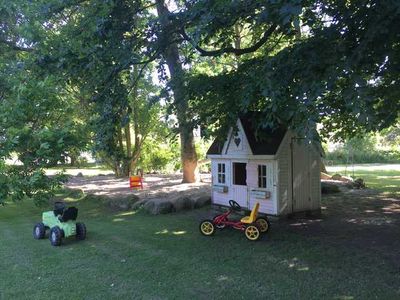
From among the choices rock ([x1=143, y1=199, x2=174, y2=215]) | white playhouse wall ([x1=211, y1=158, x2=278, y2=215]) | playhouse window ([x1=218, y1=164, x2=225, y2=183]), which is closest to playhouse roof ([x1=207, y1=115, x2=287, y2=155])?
white playhouse wall ([x1=211, y1=158, x2=278, y2=215])

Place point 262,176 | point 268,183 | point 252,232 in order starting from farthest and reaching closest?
point 262,176 < point 268,183 < point 252,232

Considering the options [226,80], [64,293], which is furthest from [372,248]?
[64,293]

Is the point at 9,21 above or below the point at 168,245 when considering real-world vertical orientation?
above

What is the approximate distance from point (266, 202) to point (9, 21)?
12635 mm

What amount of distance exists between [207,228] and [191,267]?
240cm

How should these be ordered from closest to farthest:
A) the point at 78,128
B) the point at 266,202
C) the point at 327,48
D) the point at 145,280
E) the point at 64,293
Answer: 1. the point at 78,128
2. the point at 327,48
3. the point at 64,293
4. the point at 145,280
5. the point at 266,202

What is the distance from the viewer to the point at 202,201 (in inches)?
550

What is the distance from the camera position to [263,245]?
8680 mm

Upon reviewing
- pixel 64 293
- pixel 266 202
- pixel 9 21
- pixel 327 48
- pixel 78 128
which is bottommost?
pixel 64 293

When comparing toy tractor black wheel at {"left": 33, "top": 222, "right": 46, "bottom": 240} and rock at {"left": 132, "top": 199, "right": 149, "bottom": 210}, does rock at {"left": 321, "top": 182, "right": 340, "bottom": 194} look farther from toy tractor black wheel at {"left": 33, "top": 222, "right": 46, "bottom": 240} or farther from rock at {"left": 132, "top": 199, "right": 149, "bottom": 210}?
toy tractor black wheel at {"left": 33, "top": 222, "right": 46, "bottom": 240}

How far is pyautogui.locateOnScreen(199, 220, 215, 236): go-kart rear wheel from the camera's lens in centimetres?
966

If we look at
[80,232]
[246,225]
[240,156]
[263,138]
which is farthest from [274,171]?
[80,232]

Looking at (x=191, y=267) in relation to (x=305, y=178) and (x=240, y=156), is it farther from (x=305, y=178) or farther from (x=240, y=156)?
(x=305, y=178)

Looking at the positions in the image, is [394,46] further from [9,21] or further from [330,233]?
[9,21]
